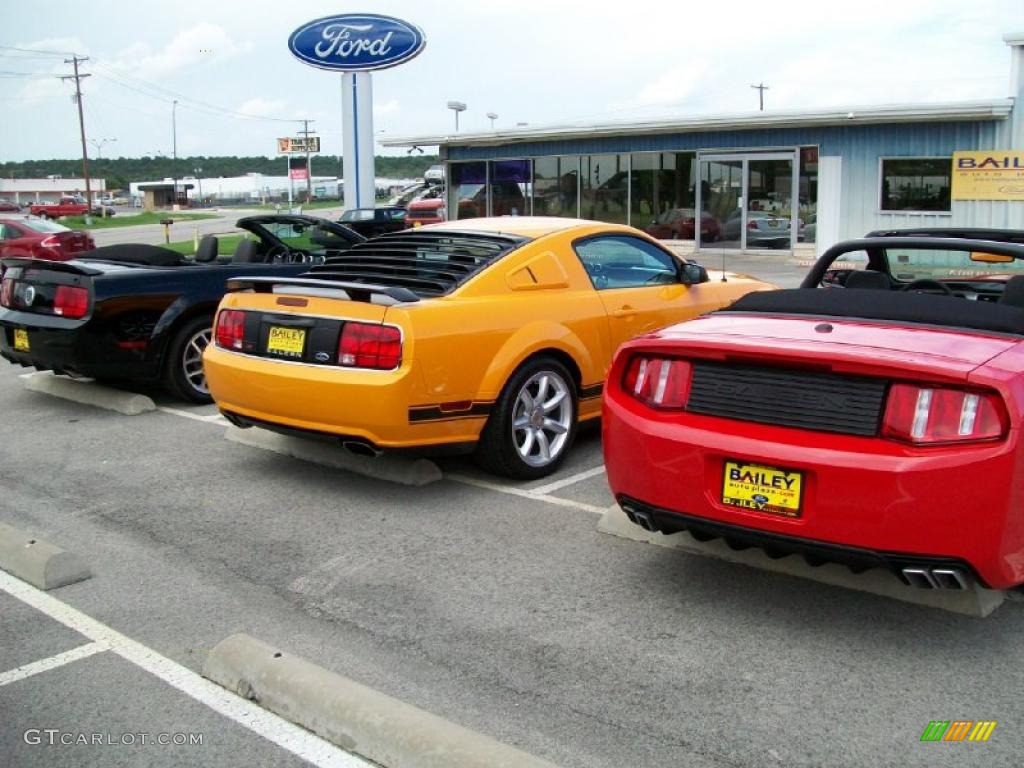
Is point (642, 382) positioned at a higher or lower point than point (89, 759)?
higher

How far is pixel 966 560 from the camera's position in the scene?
3.38 metres

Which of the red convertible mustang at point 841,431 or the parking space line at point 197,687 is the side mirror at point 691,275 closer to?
the red convertible mustang at point 841,431

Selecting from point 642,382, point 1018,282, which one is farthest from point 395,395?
point 1018,282

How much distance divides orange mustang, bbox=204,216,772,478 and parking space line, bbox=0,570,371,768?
1.62 metres

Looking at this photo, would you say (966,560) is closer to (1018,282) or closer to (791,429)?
(791,429)

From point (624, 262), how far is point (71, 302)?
4027 mm

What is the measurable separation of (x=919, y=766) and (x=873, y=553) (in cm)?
74

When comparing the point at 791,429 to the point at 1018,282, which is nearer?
the point at 791,429

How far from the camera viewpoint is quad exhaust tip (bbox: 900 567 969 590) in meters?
3.42

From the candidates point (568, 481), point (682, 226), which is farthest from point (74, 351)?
point (682, 226)

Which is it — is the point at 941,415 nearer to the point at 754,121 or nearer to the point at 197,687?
the point at 197,687

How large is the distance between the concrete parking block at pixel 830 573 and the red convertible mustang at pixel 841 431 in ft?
1.81

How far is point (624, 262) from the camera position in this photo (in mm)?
6719

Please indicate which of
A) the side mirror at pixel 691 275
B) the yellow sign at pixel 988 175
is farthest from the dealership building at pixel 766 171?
the side mirror at pixel 691 275
